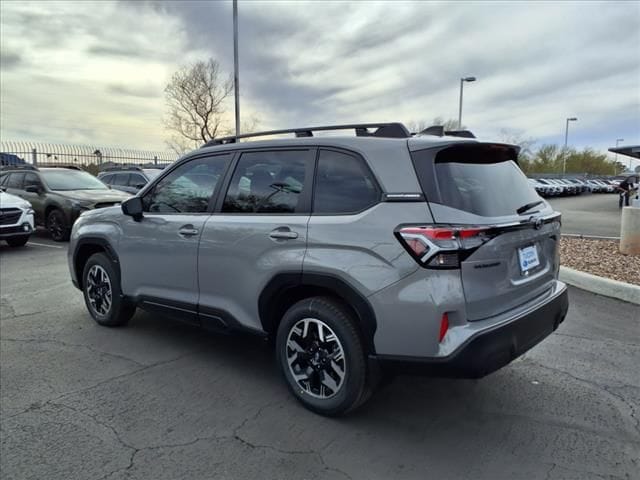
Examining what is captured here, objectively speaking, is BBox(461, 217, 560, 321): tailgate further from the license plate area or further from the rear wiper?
the rear wiper

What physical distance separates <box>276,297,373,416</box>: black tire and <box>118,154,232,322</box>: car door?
102 cm

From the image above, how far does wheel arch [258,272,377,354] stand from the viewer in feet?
9.39

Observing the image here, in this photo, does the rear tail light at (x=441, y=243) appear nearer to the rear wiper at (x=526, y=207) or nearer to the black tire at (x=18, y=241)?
the rear wiper at (x=526, y=207)

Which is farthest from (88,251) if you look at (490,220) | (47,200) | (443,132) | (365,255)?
(47,200)

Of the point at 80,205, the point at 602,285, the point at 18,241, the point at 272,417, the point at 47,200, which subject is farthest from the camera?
the point at 47,200

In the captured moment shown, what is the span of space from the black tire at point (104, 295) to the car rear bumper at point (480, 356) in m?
3.03

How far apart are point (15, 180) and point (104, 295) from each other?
9826 millimetres

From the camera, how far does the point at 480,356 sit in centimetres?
264

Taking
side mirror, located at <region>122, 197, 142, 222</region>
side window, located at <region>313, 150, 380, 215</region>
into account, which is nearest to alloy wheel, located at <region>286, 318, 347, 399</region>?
side window, located at <region>313, 150, 380, 215</region>

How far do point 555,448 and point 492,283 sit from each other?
1066mm

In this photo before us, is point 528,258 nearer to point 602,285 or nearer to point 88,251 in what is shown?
point 602,285

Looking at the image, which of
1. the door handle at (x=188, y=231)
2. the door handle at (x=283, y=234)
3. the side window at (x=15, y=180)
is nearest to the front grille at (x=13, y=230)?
the side window at (x=15, y=180)

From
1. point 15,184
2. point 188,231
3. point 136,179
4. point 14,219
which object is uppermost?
point 136,179

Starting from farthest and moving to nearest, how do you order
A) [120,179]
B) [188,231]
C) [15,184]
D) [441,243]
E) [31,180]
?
[120,179] < [15,184] < [31,180] < [188,231] < [441,243]
